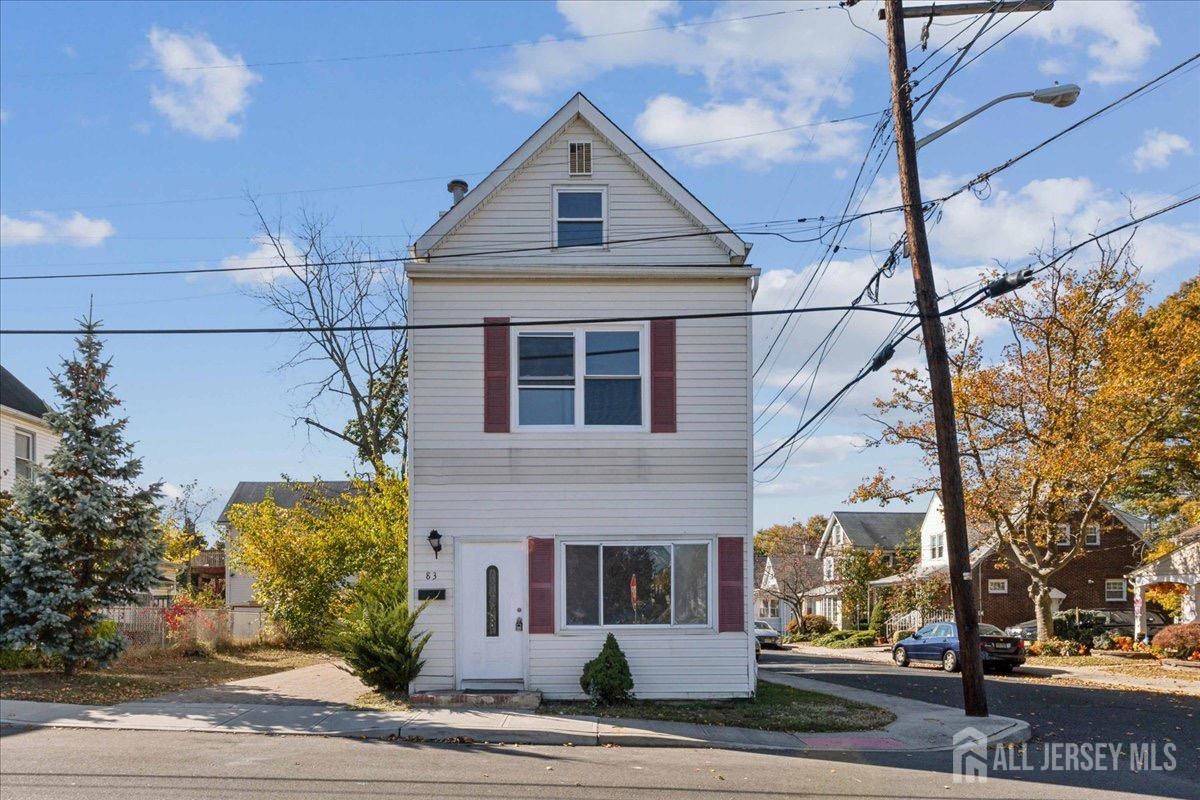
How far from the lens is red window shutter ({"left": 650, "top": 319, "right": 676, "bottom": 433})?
17156 millimetres

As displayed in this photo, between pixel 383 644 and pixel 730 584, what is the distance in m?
5.46

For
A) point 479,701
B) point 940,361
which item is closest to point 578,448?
point 479,701

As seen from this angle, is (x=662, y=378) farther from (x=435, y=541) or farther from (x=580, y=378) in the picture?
(x=435, y=541)

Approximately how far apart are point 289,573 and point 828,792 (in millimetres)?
22769

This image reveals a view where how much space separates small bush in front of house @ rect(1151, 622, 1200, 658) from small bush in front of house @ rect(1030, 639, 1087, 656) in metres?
2.52

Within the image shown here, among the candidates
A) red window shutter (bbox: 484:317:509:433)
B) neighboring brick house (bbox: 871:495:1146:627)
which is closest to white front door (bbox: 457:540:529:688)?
red window shutter (bbox: 484:317:509:433)

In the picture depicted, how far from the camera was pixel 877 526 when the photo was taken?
68688mm

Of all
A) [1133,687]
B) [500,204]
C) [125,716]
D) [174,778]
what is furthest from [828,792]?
[1133,687]

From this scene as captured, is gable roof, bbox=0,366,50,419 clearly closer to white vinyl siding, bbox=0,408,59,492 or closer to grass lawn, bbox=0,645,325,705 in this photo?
white vinyl siding, bbox=0,408,59,492

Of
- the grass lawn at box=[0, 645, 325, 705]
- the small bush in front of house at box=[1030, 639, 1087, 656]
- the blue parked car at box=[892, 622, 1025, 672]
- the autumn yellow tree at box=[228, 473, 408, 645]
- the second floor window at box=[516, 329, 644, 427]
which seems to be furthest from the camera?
the small bush in front of house at box=[1030, 639, 1087, 656]

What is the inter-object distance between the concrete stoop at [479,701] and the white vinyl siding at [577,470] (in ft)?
2.43

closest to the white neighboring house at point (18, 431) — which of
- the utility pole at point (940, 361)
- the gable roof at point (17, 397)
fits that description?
the gable roof at point (17, 397)

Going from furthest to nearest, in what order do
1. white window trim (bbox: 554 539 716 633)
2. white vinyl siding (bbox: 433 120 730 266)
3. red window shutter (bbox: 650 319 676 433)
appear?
white vinyl siding (bbox: 433 120 730 266)
red window shutter (bbox: 650 319 676 433)
white window trim (bbox: 554 539 716 633)

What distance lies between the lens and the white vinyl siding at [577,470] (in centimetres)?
1680
